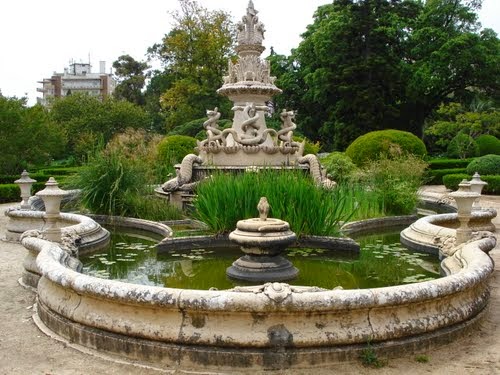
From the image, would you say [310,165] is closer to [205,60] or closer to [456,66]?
[456,66]

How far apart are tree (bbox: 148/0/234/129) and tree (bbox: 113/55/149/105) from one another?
51.9 feet

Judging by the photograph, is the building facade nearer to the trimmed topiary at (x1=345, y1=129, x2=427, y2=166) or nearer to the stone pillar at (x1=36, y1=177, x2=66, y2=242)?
the trimmed topiary at (x1=345, y1=129, x2=427, y2=166)

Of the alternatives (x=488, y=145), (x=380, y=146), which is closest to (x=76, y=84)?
(x=488, y=145)

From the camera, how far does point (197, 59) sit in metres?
39.5

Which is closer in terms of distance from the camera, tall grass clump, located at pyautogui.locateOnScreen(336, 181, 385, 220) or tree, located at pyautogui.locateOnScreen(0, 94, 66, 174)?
tall grass clump, located at pyautogui.locateOnScreen(336, 181, 385, 220)

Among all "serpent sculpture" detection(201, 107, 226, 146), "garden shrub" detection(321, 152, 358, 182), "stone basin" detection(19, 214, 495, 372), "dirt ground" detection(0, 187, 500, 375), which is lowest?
"dirt ground" detection(0, 187, 500, 375)

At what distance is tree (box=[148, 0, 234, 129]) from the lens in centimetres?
3872

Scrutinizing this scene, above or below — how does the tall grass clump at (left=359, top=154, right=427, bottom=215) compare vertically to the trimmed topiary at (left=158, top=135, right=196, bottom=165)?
below

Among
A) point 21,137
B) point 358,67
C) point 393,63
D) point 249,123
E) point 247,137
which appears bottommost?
point 21,137

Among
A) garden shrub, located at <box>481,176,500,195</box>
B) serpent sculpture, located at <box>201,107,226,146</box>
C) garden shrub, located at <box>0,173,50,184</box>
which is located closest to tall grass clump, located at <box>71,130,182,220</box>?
serpent sculpture, located at <box>201,107,226,146</box>

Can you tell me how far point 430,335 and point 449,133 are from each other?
3025 cm

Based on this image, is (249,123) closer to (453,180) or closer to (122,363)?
(122,363)

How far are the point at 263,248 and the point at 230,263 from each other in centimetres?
155

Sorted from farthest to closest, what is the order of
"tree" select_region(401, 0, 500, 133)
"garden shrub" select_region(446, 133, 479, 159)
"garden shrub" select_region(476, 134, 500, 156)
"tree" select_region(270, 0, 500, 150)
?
1. "tree" select_region(270, 0, 500, 150)
2. "tree" select_region(401, 0, 500, 133)
3. "garden shrub" select_region(476, 134, 500, 156)
4. "garden shrub" select_region(446, 133, 479, 159)
